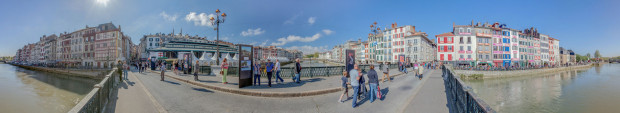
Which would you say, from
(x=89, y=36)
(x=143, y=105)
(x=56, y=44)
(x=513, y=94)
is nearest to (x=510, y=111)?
(x=513, y=94)

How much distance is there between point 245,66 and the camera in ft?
26.9

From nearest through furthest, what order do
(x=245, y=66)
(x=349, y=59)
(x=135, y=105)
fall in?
(x=135, y=105) → (x=245, y=66) → (x=349, y=59)

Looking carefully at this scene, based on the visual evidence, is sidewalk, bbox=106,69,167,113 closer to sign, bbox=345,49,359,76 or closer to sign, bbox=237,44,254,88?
sign, bbox=237,44,254,88

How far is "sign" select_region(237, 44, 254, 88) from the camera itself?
7.80m

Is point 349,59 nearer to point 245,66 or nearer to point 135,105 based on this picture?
point 245,66

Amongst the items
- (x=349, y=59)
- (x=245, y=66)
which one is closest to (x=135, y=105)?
(x=245, y=66)

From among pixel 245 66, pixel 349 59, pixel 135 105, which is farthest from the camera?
pixel 349 59

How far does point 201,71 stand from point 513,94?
28862mm

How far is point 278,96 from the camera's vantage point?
6.55 metres

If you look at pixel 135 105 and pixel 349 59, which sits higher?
pixel 349 59

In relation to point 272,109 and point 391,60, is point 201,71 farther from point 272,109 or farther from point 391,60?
point 391,60

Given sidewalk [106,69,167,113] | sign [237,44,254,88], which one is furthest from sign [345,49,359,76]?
sidewalk [106,69,167,113]

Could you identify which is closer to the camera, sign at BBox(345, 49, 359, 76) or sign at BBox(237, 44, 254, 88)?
sign at BBox(237, 44, 254, 88)

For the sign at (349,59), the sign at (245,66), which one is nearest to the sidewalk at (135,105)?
the sign at (245,66)
